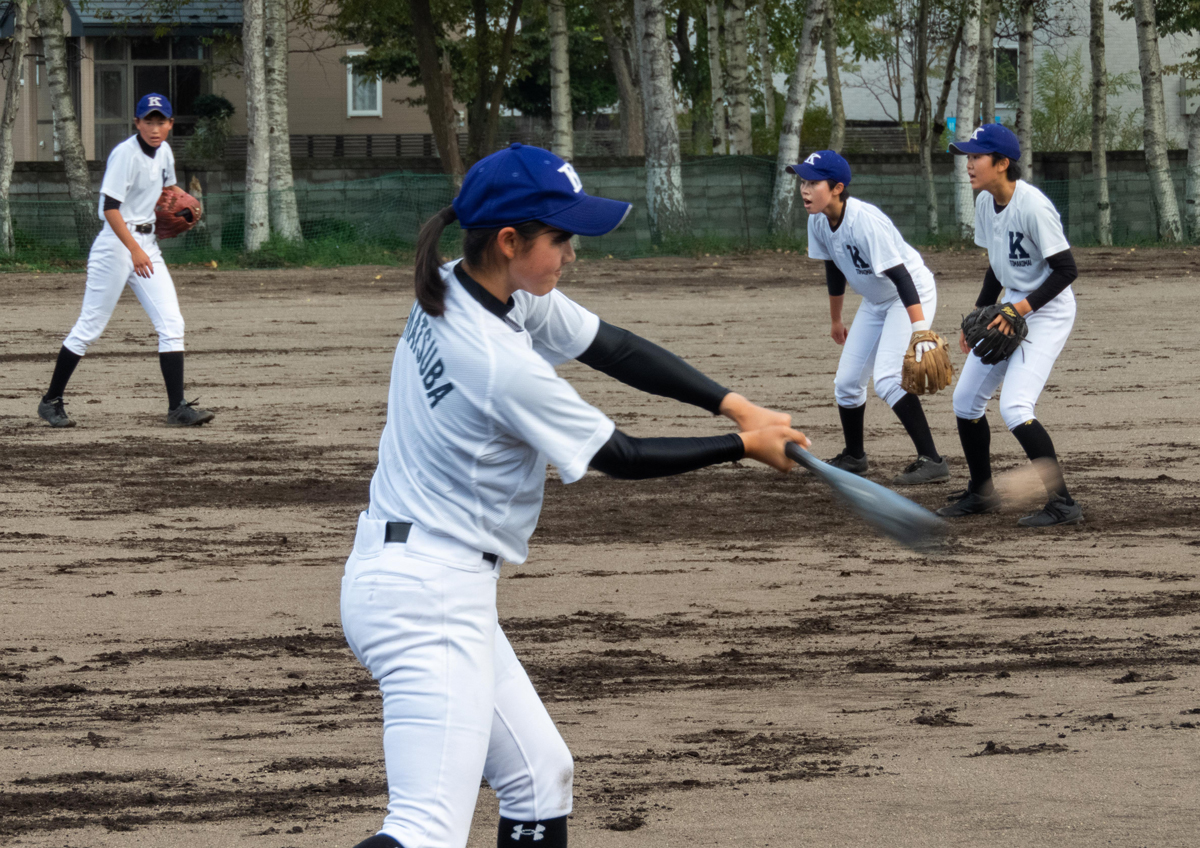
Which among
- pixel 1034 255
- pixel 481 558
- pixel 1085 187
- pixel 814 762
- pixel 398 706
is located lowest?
pixel 814 762

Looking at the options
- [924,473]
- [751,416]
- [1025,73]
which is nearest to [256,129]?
[1025,73]

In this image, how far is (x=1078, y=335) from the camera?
54.0ft

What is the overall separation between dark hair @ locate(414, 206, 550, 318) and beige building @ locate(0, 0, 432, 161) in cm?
3380

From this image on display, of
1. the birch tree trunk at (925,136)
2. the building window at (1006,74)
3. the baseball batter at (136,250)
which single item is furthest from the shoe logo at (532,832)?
the building window at (1006,74)

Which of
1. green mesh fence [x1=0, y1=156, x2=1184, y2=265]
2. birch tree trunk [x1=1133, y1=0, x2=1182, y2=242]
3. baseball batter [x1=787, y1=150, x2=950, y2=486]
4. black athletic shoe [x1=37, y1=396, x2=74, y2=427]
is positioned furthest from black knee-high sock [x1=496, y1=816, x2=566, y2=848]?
birch tree trunk [x1=1133, y1=0, x2=1182, y2=242]

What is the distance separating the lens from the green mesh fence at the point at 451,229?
26.2m

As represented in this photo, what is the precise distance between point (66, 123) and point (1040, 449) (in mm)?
21714

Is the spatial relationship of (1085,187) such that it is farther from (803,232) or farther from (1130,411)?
(1130,411)

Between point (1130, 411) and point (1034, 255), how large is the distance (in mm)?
4436

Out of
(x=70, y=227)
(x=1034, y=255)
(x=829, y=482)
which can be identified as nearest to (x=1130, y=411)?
Answer: (x=1034, y=255)

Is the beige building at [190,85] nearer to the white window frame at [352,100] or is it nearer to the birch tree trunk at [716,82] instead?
the white window frame at [352,100]

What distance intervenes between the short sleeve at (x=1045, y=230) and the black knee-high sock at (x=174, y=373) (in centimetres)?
619

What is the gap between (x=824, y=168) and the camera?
28.7 feet

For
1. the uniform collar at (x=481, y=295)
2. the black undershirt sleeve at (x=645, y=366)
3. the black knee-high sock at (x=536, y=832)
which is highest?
the uniform collar at (x=481, y=295)
